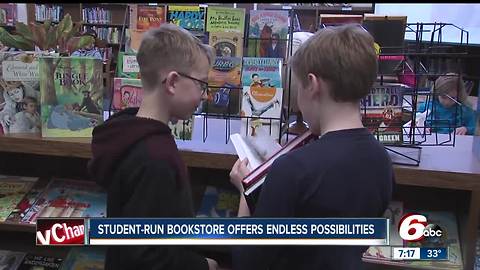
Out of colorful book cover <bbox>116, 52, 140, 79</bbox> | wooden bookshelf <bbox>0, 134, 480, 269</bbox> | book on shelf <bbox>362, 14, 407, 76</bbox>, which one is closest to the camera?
wooden bookshelf <bbox>0, 134, 480, 269</bbox>

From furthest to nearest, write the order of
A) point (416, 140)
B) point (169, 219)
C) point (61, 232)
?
point (416, 140) → point (61, 232) → point (169, 219)

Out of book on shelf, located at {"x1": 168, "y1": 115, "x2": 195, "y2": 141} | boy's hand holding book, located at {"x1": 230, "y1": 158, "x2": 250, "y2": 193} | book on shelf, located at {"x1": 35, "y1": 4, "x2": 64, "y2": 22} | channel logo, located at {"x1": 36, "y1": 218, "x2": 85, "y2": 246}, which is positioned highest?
book on shelf, located at {"x1": 35, "y1": 4, "x2": 64, "y2": 22}

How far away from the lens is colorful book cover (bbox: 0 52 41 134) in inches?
52.5

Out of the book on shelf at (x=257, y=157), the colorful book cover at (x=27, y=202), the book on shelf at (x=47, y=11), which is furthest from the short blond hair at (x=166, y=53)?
the book on shelf at (x=47, y=11)

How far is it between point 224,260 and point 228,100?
1.75 ft

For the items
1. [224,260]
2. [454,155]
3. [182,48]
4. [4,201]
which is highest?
[182,48]

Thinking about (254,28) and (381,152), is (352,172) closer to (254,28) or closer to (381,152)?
(381,152)

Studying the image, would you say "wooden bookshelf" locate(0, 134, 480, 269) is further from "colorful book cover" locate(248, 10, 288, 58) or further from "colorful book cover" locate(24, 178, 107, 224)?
"colorful book cover" locate(248, 10, 288, 58)

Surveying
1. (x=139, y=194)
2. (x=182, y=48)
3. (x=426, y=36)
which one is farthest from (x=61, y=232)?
(x=426, y=36)

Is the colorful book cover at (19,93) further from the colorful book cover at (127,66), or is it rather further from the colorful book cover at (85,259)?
the colorful book cover at (85,259)

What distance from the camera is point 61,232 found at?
0.98 meters

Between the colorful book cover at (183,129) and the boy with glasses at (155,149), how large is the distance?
20 centimetres

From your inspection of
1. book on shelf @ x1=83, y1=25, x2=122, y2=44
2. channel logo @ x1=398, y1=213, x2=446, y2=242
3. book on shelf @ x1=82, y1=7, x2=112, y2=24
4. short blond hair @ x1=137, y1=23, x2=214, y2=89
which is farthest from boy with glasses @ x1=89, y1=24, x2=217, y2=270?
book on shelf @ x1=82, y1=7, x2=112, y2=24

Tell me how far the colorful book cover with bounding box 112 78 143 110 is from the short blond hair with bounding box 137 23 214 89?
0.73 feet
